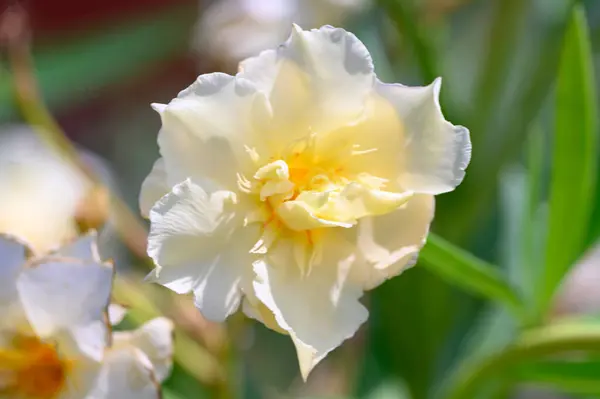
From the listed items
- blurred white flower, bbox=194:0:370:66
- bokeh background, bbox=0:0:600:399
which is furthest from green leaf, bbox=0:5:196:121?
blurred white flower, bbox=194:0:370:66

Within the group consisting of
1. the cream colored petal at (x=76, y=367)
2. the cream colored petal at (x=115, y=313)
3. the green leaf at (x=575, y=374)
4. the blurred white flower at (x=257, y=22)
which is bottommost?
the green leaf at (x=575, y=374)

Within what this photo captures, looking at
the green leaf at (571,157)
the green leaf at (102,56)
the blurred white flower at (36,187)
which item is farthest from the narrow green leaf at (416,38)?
the green leaf at (102,56)

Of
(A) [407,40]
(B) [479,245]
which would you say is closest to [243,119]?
(A) [407,40]

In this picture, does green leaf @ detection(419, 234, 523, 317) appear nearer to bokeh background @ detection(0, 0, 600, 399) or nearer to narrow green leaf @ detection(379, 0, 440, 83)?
bokeh background @ detection(0, 0, 600, 399)

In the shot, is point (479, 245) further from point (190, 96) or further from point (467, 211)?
point (190, 96)

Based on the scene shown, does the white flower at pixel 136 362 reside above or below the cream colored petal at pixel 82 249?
below

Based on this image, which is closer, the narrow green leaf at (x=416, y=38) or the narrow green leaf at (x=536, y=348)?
the narrow green leaf at (x=536, y=348)

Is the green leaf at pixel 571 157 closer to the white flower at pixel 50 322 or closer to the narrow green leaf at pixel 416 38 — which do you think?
the narrow green leaf at pixel 416 38
